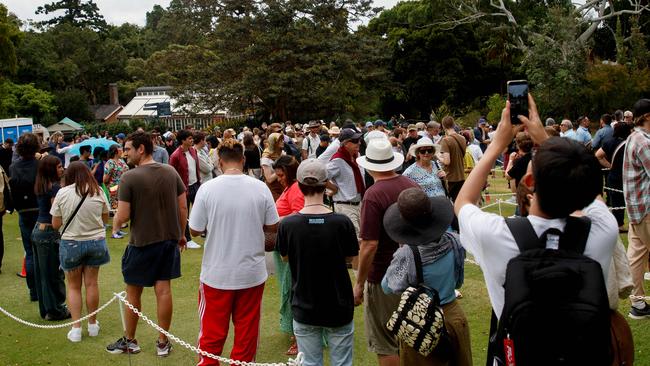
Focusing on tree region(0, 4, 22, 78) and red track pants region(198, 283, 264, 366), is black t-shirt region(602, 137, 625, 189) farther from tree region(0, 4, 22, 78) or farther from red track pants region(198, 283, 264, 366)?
tree region(0, 4, 22, 78)

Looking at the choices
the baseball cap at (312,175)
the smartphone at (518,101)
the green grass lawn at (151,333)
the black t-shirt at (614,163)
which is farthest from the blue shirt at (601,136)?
the smartphone at (518,101)

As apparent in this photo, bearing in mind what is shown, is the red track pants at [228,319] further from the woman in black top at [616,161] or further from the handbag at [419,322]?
the woman in black top at [616,161]

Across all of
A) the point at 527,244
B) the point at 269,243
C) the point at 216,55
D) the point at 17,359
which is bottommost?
the point at 17,359

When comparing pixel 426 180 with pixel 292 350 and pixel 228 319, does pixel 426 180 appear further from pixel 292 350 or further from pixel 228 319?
pixel 228 319

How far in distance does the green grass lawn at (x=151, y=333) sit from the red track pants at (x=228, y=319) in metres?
0.94

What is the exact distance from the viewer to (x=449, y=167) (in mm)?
10039

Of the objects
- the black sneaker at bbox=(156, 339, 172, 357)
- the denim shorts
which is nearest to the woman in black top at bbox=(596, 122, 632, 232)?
the black sneaker at bbox=(156, 339, 172, 357)

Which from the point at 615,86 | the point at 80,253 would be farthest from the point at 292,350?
the point at 615,86

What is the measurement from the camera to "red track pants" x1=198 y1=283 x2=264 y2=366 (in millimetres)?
5051

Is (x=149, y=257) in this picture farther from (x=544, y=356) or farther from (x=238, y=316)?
(x=544, y=356)

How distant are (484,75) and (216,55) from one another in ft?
57.2

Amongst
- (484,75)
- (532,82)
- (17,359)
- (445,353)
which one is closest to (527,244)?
(445,353)

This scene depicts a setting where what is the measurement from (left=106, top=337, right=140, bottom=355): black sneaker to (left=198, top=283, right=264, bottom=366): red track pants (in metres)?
1.41

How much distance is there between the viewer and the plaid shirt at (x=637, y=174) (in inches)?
230
